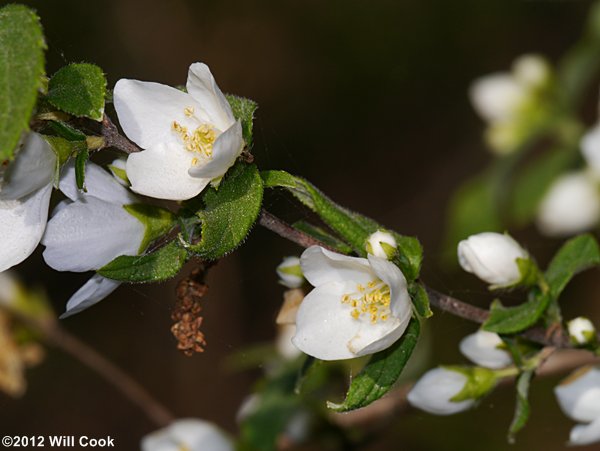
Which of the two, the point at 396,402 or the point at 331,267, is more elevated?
the point at 331,267

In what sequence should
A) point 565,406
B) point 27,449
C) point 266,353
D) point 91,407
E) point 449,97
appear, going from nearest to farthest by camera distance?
point 565,406 → point 266,353 → point 27,449 → point 91,407 → point 449,97

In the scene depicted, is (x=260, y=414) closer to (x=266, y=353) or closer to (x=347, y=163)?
(x=266, y=353)

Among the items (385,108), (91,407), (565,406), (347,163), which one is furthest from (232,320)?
(565,406)

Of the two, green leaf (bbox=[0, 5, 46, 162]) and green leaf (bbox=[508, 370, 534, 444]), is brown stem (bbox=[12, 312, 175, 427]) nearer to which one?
green leaf (bbox=[508, 370, 534, 444])

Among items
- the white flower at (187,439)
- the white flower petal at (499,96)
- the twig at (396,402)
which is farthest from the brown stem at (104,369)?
the white flower petal at (499,96)

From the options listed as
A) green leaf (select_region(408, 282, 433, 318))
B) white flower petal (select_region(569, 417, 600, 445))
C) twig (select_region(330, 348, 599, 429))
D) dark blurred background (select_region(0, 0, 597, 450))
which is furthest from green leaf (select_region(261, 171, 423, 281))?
dark blurred background (select_region(0, 0, 597, 450))

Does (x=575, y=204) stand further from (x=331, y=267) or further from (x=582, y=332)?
(x=331, y=267)

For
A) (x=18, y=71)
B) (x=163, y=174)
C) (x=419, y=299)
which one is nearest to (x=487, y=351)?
(x=419, y=299)
